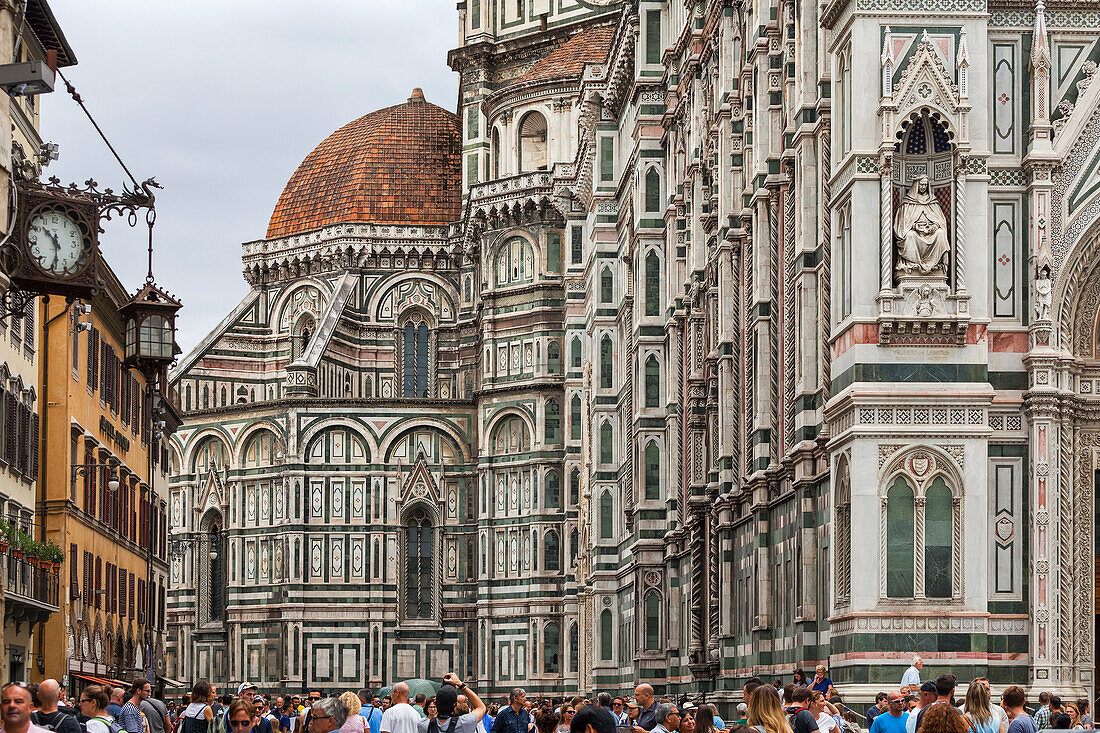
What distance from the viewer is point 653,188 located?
187 ft

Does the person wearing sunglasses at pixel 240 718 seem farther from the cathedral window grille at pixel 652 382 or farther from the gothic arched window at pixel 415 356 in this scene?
the gothic arched window at pixel 415 356

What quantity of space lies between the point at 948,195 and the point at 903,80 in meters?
1.84

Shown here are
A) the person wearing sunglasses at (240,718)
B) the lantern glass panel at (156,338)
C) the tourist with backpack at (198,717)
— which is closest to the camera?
the person wearing sunglasses at (240,718)

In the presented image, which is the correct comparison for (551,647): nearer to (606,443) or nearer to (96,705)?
(606,443)

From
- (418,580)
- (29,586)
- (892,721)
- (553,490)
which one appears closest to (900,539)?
(892,721)

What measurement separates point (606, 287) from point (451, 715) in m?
47.3

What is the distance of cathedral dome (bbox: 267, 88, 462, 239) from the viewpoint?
95562 mm

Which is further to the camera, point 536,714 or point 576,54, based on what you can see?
point 576,54

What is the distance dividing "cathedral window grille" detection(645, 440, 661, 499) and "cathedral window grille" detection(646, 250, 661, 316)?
365 cm

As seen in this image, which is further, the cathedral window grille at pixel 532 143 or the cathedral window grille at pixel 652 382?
the cathedral window grille at pixel 532 143

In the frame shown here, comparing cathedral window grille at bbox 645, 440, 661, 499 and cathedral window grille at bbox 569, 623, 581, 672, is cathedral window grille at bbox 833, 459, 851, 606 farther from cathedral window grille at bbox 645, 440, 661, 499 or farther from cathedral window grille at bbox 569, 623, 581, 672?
cathedral window grille at bbox 569, 623, 581, 672

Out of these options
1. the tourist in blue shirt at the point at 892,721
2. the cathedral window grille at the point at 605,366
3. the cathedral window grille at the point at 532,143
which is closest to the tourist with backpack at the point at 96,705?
the tourist in blue shirt at the point at 892,721

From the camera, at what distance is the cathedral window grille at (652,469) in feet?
183

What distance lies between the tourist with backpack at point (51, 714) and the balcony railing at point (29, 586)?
18.1 metres
